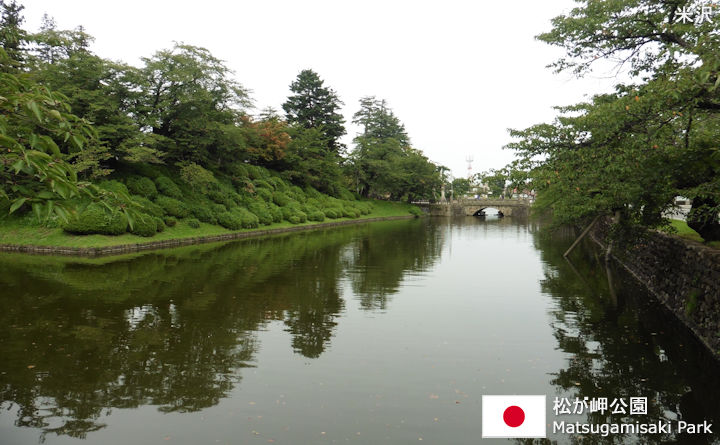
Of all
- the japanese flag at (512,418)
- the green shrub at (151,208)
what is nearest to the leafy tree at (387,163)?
the green shrub at (151,208)

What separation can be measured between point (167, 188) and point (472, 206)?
212 ft

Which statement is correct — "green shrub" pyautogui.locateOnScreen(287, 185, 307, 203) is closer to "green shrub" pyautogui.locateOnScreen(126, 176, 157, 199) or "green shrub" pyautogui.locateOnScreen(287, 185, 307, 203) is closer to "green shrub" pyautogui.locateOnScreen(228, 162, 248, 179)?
"green shrub" pyautogui.locateOnScreen(228, 162, 248, 179)

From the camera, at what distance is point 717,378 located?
891 centimetres

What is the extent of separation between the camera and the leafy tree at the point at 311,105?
218ft

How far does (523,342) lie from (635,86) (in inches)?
328

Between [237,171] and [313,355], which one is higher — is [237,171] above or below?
above

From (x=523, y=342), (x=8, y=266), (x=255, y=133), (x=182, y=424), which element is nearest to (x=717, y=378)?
(x=523, y=342)

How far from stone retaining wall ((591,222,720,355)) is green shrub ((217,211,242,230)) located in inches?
1011

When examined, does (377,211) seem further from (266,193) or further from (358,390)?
(358,390)

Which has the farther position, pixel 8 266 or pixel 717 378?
pixel 8 266

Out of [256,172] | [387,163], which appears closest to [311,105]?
[387,163]

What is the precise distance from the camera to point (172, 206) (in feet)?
100

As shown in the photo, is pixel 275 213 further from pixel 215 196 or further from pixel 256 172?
pixel 256 172

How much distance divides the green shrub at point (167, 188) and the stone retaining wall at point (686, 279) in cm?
2848
